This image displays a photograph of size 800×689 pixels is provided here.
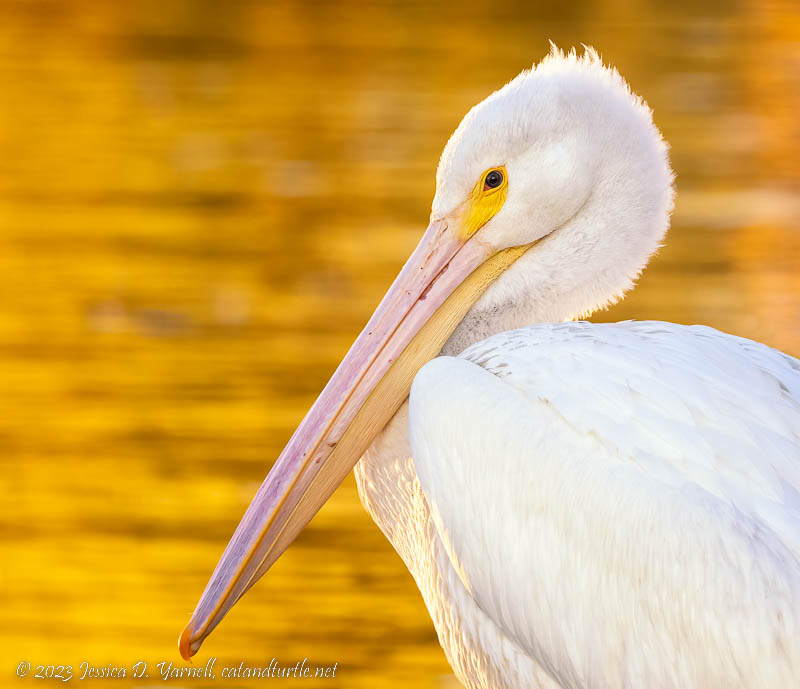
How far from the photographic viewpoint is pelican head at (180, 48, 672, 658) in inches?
75.0

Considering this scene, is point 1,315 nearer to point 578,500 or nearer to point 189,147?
point 189,147

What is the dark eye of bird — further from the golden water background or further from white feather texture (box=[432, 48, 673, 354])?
the golden water background

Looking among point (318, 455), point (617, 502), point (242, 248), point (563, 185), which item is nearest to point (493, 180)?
point (563, 185)

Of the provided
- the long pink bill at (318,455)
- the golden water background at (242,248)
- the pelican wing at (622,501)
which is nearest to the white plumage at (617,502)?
the pelican wing at (622,501)

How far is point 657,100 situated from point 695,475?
5.31 m

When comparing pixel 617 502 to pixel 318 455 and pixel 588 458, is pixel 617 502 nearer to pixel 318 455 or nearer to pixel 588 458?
pixel 588 458

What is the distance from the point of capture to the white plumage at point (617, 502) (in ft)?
4.75

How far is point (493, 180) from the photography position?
6.41ft

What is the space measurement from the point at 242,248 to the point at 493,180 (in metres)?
3.37

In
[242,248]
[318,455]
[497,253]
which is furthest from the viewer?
[242,248]

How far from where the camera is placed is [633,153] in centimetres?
195

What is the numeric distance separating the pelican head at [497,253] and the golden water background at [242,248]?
1.26 meters

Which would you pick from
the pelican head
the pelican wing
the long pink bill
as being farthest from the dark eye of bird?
the pelican wing

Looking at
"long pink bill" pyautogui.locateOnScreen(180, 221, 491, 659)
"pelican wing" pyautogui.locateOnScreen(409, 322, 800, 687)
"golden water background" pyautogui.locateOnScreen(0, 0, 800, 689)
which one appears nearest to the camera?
"pelican wing" pyautogui.locateOnScreen(409, 322, 800, 687)
